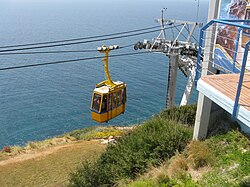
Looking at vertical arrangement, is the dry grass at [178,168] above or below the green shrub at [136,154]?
above

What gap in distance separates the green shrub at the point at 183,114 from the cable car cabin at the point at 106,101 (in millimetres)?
2440

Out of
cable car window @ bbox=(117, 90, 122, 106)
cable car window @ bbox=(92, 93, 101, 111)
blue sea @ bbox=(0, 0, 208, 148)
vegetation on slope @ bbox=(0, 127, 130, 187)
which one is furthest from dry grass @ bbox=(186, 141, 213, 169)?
blue sea @ bbox=(0, 0, 208, 148)

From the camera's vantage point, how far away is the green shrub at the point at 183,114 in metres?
15.3

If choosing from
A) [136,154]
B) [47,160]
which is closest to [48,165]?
[47,160]

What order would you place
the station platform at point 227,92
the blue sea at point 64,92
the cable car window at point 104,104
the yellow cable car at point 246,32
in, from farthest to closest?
1. the blue sea at point 64,92
2. the cable car window at point 104,104
3. the yellow cable car at point 246,32
4. the station platform at point 227,92

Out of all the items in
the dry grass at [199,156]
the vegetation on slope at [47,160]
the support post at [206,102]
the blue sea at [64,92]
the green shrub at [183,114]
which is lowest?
the blue sea at [64,92]

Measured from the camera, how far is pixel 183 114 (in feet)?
51.4

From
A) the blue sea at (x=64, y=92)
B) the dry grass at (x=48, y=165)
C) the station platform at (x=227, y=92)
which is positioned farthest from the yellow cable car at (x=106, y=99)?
the blue sea at (x=64, y=92)

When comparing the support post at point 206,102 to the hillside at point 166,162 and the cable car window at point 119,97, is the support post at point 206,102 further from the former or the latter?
the cable car window at point 119,97

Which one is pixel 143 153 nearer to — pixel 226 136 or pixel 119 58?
pixel 226 136

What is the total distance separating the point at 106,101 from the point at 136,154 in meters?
5.42

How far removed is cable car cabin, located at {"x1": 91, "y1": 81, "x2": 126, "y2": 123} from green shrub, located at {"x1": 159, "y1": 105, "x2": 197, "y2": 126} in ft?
8.00

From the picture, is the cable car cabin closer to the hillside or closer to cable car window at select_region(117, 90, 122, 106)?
cable car window at select_region(117, 90, 122, 106)

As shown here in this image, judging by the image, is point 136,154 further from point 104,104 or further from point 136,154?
point 104,104
